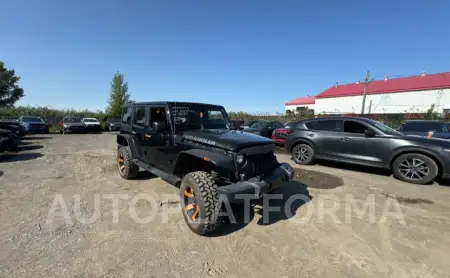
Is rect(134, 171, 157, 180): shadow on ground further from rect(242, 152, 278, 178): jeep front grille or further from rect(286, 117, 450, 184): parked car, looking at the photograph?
rect(286, 117, 450, 184): parked car

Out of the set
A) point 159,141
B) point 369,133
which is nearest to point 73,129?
point 159,141

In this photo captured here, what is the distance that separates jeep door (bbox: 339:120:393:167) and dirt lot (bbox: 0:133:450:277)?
1.20 metres

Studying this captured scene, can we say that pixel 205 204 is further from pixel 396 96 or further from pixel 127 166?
pixel 396 96

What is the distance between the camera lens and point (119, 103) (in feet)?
119

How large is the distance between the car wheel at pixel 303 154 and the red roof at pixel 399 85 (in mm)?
37294

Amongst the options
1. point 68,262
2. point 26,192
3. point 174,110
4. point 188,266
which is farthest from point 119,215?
point 26,192

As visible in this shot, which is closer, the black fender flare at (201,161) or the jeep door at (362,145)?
the black fender flare at (201,161)

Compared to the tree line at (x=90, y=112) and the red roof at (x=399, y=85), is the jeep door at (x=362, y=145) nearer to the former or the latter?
the tree line at (x=90, y=112)

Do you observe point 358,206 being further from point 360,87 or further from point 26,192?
point 360,87

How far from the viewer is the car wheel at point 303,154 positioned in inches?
280

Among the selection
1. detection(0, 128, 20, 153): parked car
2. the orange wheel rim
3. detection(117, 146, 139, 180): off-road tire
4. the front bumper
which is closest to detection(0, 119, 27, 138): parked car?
detection(0, 128, 20, 153): parked car

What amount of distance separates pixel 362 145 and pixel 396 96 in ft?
127

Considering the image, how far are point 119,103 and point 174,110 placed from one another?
119ft

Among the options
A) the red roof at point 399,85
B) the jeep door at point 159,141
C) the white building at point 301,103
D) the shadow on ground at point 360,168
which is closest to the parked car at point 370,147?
the shadow on ground at point 360,168
